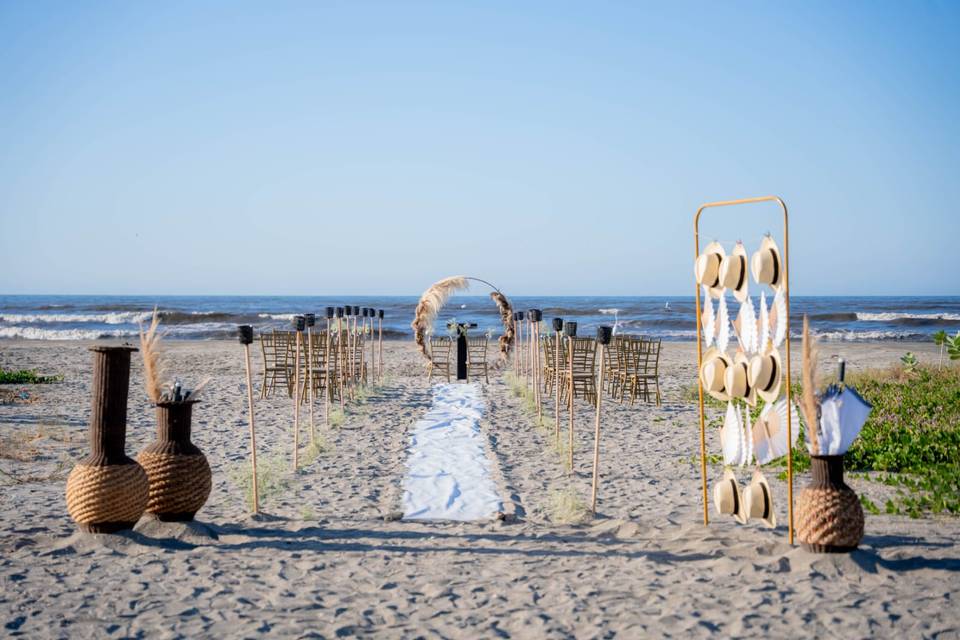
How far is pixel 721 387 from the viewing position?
4.84 m

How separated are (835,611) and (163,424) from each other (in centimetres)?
379

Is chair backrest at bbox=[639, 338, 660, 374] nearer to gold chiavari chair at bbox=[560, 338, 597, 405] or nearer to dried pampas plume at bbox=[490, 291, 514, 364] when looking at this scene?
gold chiavari chair at bbox=[560, 338, 597, 405]

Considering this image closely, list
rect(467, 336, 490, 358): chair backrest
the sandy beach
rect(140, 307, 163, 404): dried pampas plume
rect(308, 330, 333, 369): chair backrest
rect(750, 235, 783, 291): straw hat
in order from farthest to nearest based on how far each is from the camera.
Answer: rect(467, 336, 490, 358): chair backrest
rect(308, 330, 333, 369): chair backrest
rect(140, 307, 163, 404): dried pampas plume
rect(750, 235, 783, 291): straw hat
the sandy beach

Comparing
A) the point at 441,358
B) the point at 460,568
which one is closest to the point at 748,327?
the point at 460,568

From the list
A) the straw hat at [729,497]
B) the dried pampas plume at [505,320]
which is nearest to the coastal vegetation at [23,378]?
the dried pampas plume at [505,320]

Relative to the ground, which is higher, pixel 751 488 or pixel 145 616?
pixel 751 488

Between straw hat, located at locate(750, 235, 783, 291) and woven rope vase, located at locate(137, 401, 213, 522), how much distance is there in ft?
11.3

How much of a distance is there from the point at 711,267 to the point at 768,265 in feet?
1.45

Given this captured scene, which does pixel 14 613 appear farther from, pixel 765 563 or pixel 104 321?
pixel 104 321

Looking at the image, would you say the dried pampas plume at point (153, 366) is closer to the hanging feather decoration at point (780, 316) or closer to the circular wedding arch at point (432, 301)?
the hanging feather decoration at point (780, 316)

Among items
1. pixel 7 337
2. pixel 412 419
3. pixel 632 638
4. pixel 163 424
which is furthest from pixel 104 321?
pixel 632 638

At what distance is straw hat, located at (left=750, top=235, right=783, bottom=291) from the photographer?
14.6ft

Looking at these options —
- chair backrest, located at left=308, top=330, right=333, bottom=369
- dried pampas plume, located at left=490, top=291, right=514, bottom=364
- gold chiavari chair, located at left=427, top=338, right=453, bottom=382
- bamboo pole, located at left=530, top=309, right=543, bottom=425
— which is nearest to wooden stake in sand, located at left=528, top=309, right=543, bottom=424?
bamboo pole, located at left=530, top=309, right=543, bottom=425

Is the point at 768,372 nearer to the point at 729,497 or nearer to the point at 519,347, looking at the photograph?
the point at 729,497
